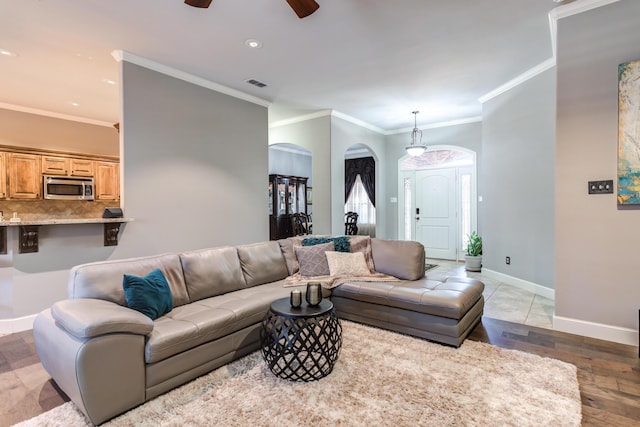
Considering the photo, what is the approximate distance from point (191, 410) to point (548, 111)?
16.6 ft

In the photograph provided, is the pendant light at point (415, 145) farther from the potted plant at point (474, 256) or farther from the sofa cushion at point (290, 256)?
the sofa cushion at point (290, 256)

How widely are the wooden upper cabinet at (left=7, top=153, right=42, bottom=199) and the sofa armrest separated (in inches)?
182

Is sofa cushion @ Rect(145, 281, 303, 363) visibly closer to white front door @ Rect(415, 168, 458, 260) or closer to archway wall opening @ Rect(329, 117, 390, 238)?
A: archway wall opening @ Rect(329, 117, 390, 238)

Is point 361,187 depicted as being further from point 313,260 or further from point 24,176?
point 24,176

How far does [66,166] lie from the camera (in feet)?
18.8

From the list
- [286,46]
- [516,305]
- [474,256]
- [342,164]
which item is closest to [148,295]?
[286,46]

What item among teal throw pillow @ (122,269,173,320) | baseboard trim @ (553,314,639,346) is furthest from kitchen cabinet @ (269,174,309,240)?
baseboard trim @ (553,314,639,346)

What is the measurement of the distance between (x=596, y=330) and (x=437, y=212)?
184 inches

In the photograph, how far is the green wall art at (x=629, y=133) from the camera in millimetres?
2656

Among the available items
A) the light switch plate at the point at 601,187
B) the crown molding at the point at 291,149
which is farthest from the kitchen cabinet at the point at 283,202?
Result: the light switch plate at the point at 601,187

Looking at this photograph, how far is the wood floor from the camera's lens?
6.22 feet

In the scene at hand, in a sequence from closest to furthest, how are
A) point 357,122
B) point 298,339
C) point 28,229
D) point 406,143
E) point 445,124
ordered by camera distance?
point 298,339
point 28,229
point 357,122
point 445,124
point 406,143

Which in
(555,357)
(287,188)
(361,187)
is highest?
(361,187)

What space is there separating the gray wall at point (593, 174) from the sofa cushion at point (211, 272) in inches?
125
